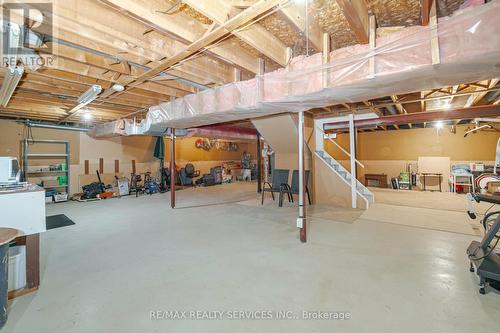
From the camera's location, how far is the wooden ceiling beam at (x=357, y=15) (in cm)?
157

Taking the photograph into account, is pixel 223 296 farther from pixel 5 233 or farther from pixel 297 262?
pixel 5 233

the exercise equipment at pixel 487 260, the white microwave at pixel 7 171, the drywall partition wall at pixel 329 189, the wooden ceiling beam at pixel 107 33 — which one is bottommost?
the exercise equipment at pixel 487 260

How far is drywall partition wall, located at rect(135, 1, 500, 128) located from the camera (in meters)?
1.54

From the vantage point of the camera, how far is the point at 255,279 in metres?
2.09

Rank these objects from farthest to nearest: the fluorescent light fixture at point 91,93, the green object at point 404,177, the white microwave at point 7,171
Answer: the green object at point 404,177 → the fluorescent light fixture at point 91,93 → the white microwave at point 7,171

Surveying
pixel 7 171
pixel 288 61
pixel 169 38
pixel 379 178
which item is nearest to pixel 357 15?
pixel 288 61

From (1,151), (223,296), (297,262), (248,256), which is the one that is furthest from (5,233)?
(1,151)

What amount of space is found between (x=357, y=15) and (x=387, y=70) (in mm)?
526

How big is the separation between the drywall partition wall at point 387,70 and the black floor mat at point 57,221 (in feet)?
11.4

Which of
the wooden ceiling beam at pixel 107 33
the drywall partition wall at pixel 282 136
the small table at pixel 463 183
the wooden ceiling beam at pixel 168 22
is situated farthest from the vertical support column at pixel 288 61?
the small table at pixel 463 183

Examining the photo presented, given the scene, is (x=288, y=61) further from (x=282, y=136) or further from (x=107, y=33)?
(x=282, y=136)

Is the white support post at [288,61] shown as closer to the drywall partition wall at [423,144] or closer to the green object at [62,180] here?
the drywall partition wall at [423,144]

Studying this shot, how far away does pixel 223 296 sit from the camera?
1837 millimetres

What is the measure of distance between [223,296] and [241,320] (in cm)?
30
